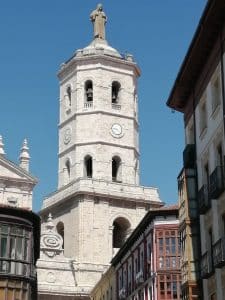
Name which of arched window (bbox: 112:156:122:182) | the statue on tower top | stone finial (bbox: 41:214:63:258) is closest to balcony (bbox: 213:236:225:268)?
stone finial (bbox: 41:214:63:258)

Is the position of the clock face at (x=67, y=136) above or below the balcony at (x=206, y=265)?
above

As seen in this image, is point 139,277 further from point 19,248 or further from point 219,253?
point 219,253

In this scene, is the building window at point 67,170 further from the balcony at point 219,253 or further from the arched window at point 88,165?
the balcony at point 219,253

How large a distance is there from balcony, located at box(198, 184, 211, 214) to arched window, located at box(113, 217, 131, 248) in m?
57.1

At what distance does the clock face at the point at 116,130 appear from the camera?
93625 mm

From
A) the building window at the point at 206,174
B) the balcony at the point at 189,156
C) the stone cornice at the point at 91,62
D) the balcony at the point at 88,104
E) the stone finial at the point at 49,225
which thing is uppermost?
the stone cornice at the point at 91,62

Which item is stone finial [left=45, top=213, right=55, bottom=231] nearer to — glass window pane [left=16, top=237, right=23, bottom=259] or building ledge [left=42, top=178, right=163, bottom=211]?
building ledge [left=42, top=178, right=163, bottom=211]

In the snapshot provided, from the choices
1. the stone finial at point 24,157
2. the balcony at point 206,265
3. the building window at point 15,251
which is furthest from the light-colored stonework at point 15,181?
the balcony at point 206,265

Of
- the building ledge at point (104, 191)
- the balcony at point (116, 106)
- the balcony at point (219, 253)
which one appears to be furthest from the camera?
the balcony at point (116, 106)

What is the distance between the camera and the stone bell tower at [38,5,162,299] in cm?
8775

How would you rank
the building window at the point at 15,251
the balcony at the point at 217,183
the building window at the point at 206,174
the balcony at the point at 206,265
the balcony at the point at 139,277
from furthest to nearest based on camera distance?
the balcony at the point at 139,277 < the building window at the point at 15,251 < the building window at the point at 206,174 < the balcony at the point at 206,265 < the balcony at the point at 217,183

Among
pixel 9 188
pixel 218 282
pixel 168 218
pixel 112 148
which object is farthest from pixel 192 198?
pixel 112 148

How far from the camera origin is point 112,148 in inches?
3632

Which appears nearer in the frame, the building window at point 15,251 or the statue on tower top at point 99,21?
the building window at point 15,251
